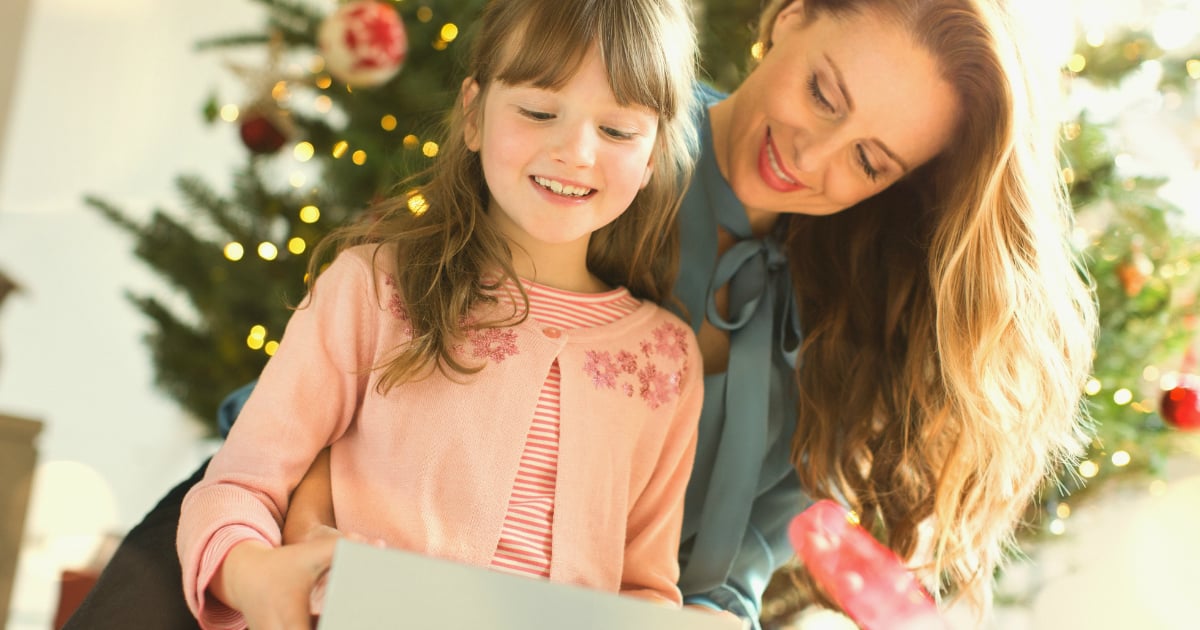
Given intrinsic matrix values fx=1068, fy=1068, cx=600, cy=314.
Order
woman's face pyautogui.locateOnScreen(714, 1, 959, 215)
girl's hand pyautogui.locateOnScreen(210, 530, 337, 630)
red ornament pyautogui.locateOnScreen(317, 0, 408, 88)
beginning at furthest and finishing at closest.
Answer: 1. red ornament pyautogui.locateOnScreen(317, 0, 408, 88)
2. woman's face pyautogui.locateOnScreen(714, 1, 959, 215)
3. girl's hand pyautogui.locateOnScreen(210, 530, 337, 630)

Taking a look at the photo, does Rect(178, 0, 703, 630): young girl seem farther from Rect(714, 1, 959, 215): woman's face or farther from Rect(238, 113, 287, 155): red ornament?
Rect(238, 113, 287, 155): red ornament

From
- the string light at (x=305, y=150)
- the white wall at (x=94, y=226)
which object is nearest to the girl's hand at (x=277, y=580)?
the string light at (x=305, y=150)

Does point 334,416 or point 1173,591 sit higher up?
point 334,416

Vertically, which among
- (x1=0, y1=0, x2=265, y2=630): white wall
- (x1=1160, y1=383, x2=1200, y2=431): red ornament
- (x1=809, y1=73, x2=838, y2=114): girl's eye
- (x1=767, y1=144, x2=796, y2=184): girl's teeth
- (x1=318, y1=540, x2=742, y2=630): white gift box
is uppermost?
(x1=809, y1=73, x2=838, y2=114): girl's eye

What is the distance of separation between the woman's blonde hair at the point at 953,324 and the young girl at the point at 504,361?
11.8 inches

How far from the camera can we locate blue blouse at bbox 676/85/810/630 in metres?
1.26

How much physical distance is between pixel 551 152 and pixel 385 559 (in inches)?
17.8

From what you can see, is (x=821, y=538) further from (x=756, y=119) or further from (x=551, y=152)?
(x=551, y=152)

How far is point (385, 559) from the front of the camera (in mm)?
623

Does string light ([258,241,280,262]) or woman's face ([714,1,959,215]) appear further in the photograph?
string light ([258,241,280,262])

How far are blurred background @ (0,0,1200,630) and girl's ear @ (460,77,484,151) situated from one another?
1.49 feet

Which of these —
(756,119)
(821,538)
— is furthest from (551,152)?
(821,538)

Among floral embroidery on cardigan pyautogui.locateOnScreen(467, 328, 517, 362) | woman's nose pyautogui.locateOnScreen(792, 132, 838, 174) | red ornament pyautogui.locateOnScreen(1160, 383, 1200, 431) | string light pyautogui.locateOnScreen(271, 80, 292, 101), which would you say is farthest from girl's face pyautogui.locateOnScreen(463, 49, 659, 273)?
red ornament pyautogui.locateOnScreen(1160, 383, 1200, 431)

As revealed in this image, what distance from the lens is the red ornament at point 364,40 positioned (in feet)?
5.47
